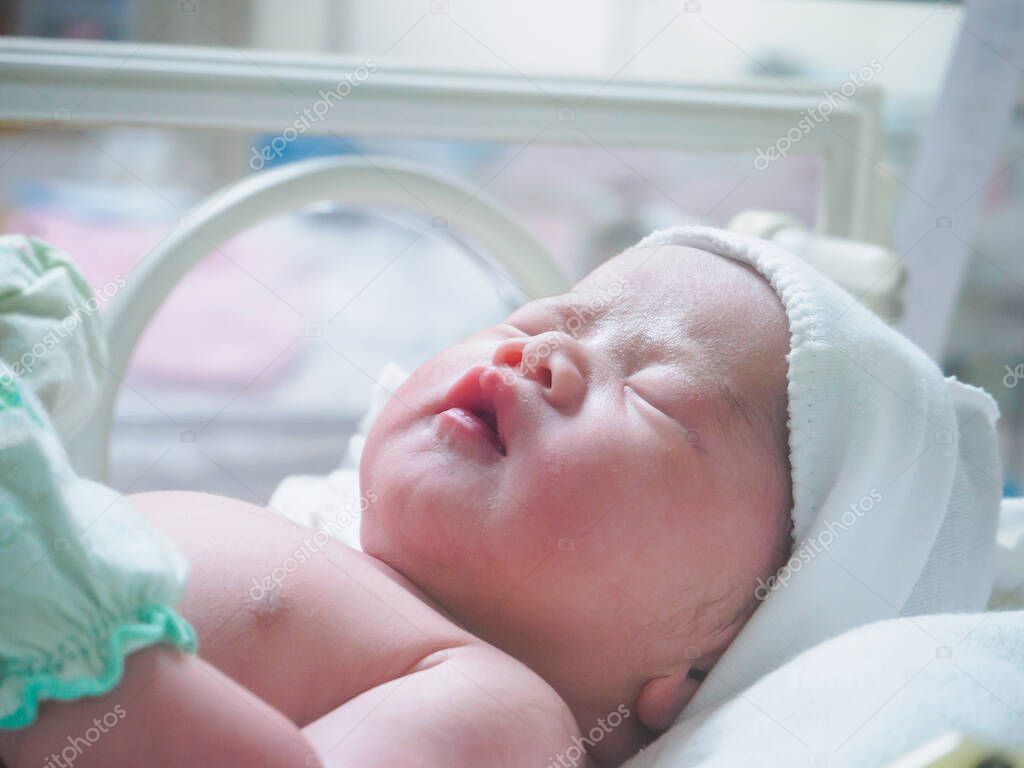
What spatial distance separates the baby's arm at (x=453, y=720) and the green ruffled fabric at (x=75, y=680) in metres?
0.15

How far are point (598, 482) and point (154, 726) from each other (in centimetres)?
37

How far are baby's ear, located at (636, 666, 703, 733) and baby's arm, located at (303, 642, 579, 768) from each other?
0.39ft

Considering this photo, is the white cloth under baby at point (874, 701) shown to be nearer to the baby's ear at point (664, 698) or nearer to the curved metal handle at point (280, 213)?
the baby's ear at point (664, 698)

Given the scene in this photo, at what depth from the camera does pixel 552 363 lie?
2.62 feet

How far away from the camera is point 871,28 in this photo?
248 cm

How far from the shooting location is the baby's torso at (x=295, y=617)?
2.17 feet
